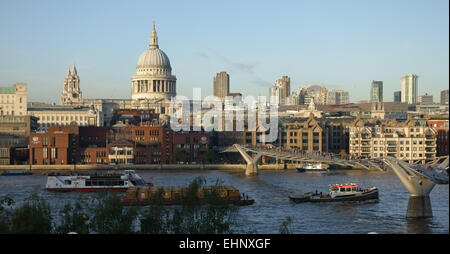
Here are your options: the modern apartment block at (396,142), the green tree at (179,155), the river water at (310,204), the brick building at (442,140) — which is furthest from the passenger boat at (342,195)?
the green tree at (179,155)

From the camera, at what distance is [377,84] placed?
389 ft

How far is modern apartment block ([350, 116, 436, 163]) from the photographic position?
1725 inches

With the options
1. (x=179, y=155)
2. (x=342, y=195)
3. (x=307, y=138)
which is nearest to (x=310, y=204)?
(x=342, y=195)

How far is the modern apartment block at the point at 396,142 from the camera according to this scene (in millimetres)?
43812

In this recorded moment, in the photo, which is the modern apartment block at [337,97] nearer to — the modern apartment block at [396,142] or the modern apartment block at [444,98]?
the modern apartment block at [444,98]

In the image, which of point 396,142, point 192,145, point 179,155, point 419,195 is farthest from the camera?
point 192,145

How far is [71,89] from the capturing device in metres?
90.9

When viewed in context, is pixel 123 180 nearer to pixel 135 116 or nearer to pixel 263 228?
pixel 263 228

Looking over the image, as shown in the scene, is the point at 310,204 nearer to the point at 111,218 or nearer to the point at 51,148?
the point at 111,218

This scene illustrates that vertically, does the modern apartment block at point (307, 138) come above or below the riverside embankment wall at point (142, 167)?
above

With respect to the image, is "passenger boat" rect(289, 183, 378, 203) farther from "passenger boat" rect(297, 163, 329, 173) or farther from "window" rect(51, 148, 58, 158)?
"window" rect(51, 148, 58, 158)

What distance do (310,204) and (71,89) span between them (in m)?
70.5

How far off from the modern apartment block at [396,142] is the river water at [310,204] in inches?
231
